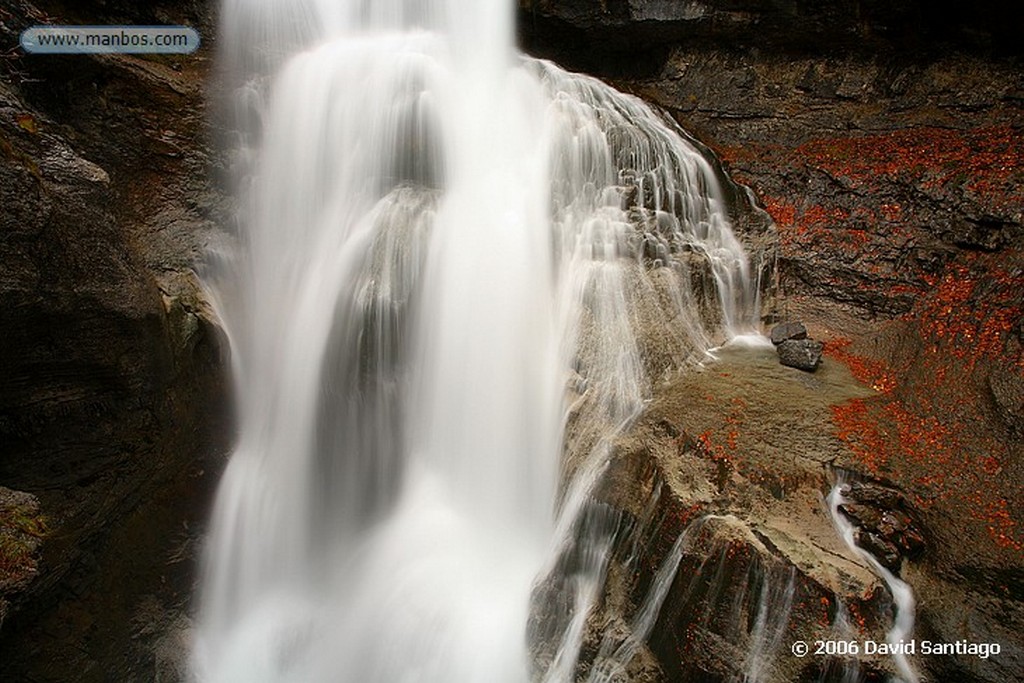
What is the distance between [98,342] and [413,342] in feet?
9.84

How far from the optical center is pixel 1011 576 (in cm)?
361

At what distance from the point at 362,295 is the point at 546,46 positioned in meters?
7.85

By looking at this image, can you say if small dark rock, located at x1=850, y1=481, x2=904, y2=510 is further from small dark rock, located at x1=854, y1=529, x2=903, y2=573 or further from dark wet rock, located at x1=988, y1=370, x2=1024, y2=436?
dark wet rock, located at x1=988, y1=370, x2=1024, y2=436

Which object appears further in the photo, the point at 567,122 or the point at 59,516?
the point at 567,122

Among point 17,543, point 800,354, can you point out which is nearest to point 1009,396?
point 800,354

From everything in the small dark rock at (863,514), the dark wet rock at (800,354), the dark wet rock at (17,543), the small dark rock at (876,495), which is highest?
the dark wet rock at (800,354)

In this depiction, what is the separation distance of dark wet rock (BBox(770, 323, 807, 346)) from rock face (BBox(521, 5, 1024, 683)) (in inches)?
26.9

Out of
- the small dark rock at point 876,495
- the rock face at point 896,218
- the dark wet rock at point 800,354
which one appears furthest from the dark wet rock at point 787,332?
the small dark rock at point 876,495

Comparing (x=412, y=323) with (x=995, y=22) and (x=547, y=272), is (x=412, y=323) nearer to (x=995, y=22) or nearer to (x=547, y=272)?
(x=547, y=272)

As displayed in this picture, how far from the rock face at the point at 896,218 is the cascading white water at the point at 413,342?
167cm

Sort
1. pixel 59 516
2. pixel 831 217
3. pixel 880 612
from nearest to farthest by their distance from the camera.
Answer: pixel 880 612 → pixel 59 516 → pixel 831 217

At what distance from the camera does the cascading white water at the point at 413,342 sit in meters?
5.62

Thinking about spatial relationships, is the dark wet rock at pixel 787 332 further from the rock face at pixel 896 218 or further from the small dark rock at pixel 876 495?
the small dark rock at pixel 876 495

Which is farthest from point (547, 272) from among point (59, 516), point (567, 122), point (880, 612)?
point (59, 516)
